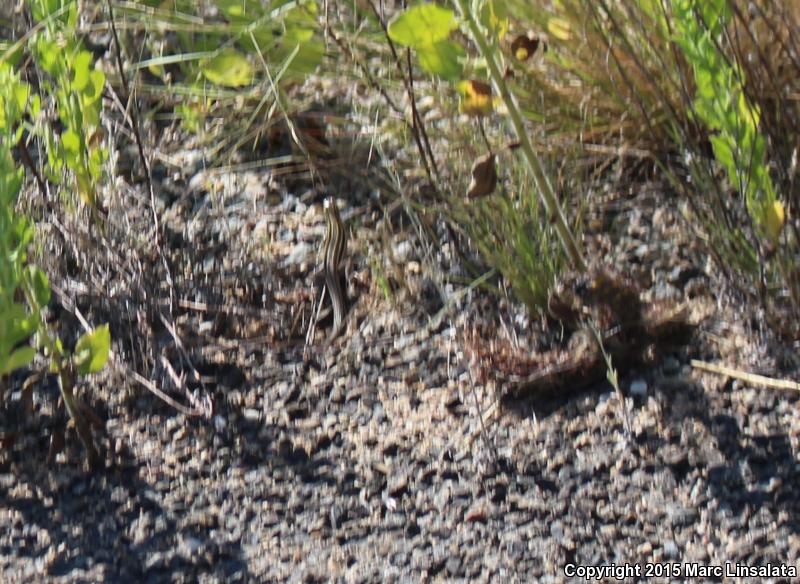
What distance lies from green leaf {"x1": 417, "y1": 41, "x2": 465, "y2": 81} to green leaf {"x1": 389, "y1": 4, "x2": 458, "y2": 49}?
4cm

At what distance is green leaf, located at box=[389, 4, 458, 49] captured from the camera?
83.0 inches

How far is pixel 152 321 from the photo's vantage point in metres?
2.84

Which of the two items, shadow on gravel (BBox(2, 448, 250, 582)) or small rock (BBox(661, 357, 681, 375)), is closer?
shadow on gravel (BBox(2, 448, 250, 582))

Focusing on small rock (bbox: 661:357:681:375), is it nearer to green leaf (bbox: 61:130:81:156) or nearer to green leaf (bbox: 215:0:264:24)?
green leaf (bbox: 215:0:264:24)

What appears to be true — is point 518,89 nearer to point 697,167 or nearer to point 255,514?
point 697,167

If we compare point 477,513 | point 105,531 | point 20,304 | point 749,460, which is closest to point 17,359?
point 20,304

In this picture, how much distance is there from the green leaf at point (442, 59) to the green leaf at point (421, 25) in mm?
42

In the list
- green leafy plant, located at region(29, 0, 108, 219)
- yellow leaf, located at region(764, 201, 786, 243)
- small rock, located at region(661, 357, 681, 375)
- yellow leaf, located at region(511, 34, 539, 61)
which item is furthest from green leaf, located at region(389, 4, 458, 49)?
green leafy plant, located at region(29, 0, 108, 219)

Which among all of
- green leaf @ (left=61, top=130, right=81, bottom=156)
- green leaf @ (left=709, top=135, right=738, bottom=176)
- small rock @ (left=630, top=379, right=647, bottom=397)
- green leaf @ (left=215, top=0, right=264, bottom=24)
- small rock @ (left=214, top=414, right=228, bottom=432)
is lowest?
small rock @ (left=214, top=414, right=228, bottom=432)

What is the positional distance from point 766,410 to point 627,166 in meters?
0.95

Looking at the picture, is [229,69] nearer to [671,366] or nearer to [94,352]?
[94,352]

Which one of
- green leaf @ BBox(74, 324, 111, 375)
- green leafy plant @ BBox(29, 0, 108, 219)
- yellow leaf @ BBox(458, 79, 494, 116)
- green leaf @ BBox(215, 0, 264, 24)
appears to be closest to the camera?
yellow leaf @ BBox(458, 79, 494, 116)

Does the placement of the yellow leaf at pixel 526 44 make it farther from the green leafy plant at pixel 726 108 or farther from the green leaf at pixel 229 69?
the green leaf at pixel 229 69

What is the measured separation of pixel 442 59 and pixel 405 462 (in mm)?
818
